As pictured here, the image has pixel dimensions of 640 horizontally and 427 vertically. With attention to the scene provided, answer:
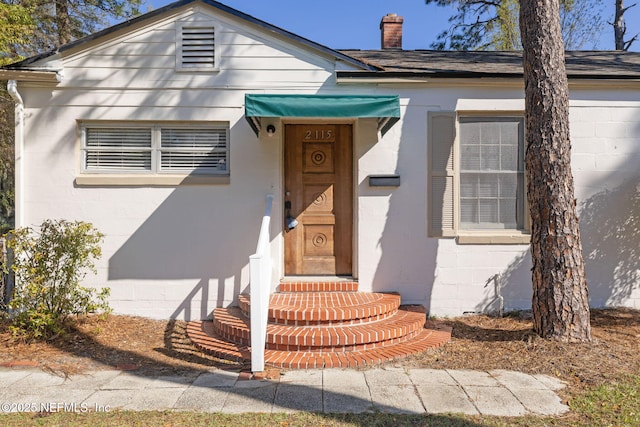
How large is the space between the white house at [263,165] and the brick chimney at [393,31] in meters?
2.93

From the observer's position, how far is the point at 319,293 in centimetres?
532

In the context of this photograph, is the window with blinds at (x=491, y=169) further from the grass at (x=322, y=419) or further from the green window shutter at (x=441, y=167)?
the grass at (x=322, y=419)

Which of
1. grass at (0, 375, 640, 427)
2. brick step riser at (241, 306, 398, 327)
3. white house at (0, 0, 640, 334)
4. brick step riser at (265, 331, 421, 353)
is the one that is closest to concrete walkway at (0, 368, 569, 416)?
grass at (0, 375, 640, 427)

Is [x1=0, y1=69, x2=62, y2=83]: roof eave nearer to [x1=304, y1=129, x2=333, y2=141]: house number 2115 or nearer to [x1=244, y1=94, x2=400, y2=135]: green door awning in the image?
[x1=244, y1=94, x2=400, y2=135]: green door awning

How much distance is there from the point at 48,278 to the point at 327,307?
11.2 feet

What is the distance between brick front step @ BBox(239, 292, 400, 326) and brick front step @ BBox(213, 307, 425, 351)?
0.07 metres

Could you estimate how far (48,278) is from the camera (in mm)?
4730

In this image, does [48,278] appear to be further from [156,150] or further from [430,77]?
[430,77]

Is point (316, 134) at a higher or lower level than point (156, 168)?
higher

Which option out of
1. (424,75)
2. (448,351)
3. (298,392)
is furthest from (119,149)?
(448,351)

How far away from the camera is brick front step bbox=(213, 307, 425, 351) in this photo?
167 inches

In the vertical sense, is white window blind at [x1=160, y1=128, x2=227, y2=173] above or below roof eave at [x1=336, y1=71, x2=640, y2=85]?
below

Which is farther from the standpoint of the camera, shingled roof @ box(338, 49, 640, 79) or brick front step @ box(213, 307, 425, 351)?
shingled roof @ box(338, 49, 640, 79)

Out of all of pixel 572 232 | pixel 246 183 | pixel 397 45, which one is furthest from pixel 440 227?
pixel 397 45
